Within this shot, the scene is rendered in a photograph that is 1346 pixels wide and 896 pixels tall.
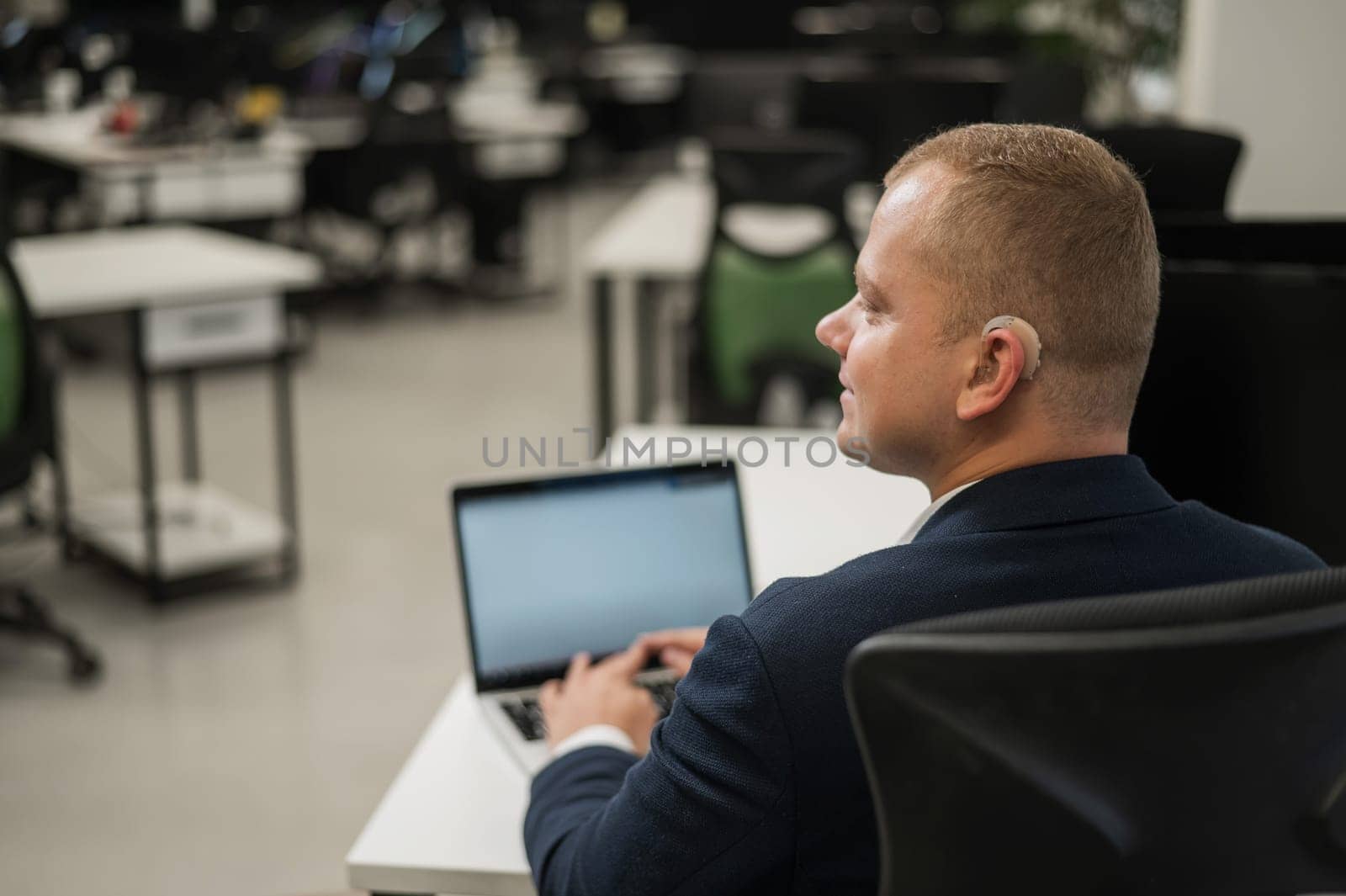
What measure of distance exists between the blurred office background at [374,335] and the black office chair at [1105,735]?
0.75m

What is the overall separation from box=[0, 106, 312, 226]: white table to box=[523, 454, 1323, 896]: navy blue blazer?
5.21m

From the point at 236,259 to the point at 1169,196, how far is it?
2.54 meters

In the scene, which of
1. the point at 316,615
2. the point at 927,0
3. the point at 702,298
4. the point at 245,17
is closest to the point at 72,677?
the point at 316,615

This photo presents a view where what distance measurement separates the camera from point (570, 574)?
1568 millimetres

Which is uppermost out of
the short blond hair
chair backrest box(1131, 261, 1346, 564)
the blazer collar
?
the short blond hair

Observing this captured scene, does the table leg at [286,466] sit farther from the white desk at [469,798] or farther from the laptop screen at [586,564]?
the laptop screen at [586,564]

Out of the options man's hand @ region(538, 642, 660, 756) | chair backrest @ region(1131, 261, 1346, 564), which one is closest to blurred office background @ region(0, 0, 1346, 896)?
chair backrest @ region(1131, 261, 1346, 564)

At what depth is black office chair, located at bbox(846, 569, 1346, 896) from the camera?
758 mm

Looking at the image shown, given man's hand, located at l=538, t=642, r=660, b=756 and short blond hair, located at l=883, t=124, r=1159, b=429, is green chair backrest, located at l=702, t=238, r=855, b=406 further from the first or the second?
short blond hair, located at l=883, t=124, r=1159, b=429

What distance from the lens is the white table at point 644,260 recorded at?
3994 mm

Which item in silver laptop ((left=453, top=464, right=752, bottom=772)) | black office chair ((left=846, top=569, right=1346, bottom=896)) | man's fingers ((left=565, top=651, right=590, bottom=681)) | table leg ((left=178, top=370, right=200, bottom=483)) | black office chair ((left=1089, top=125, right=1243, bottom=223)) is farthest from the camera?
table leg ((left=178, top=370, right=200, bottom=483))

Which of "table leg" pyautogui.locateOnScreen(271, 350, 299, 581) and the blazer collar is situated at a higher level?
the blazer collar

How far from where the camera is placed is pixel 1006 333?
3.44ft

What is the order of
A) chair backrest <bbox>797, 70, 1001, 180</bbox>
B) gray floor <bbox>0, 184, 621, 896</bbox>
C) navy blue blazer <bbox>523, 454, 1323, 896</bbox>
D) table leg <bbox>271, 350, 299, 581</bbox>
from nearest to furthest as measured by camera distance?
navy blue blazer <bbox>523, 454, 1323, 896</bbox>, gray floor <bbox>0, 184, 621, 896</bbox>, table leg <bbox>271, 350, 299, 581</bbox>, chair backrest <bbox>797, 70, 1001, 180</bbox>
